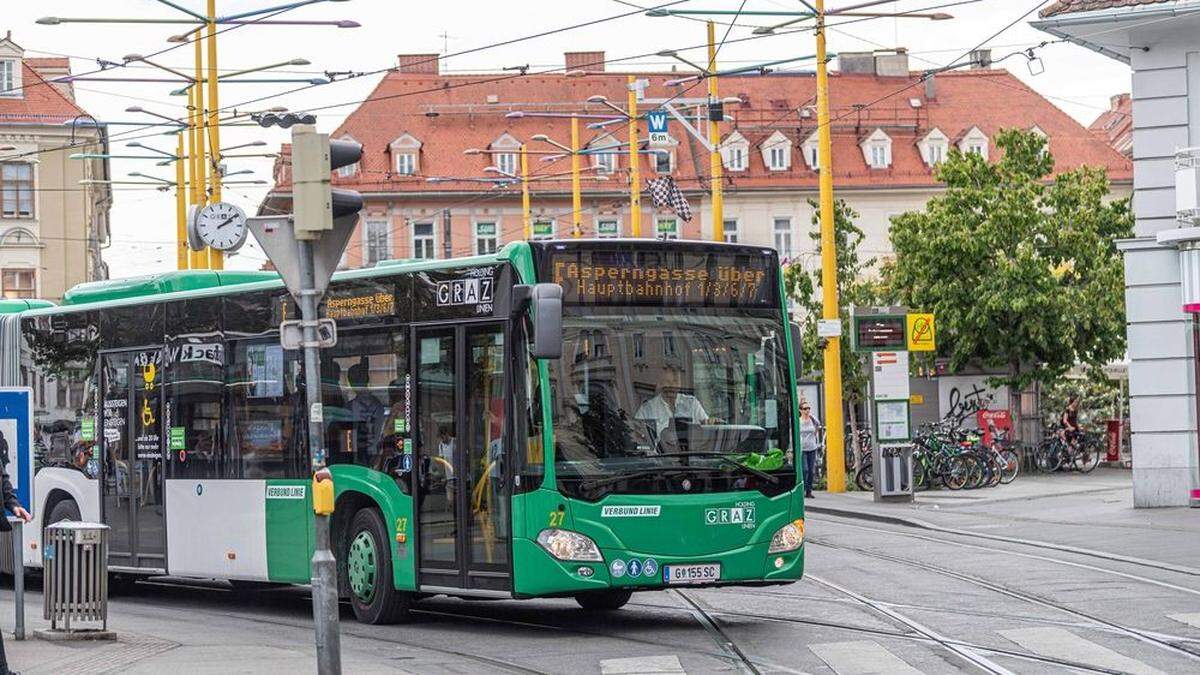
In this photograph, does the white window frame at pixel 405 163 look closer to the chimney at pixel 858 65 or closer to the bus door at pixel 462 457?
the chimney at pixel 858 65

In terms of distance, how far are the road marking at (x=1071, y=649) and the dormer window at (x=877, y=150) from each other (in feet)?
237

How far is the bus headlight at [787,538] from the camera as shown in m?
15.1

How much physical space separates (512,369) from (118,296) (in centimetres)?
694

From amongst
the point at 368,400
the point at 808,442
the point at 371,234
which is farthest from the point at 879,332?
the point at 371,234

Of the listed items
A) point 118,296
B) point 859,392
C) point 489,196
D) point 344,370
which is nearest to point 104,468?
point 118,296

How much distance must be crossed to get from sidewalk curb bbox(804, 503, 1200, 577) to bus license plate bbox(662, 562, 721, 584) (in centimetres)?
572

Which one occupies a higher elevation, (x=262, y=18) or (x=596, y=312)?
(x=262, y=18)

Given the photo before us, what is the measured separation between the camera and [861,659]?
1278cm

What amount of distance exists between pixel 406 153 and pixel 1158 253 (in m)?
61.2

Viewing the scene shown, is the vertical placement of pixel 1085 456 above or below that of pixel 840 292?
below

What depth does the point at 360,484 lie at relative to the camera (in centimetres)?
1622

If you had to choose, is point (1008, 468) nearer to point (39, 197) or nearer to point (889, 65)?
point (889, 65)

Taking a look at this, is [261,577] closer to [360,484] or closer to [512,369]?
[360,484]

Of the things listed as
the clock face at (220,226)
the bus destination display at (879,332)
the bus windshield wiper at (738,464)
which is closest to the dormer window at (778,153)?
the bus destination display at (879,332)
